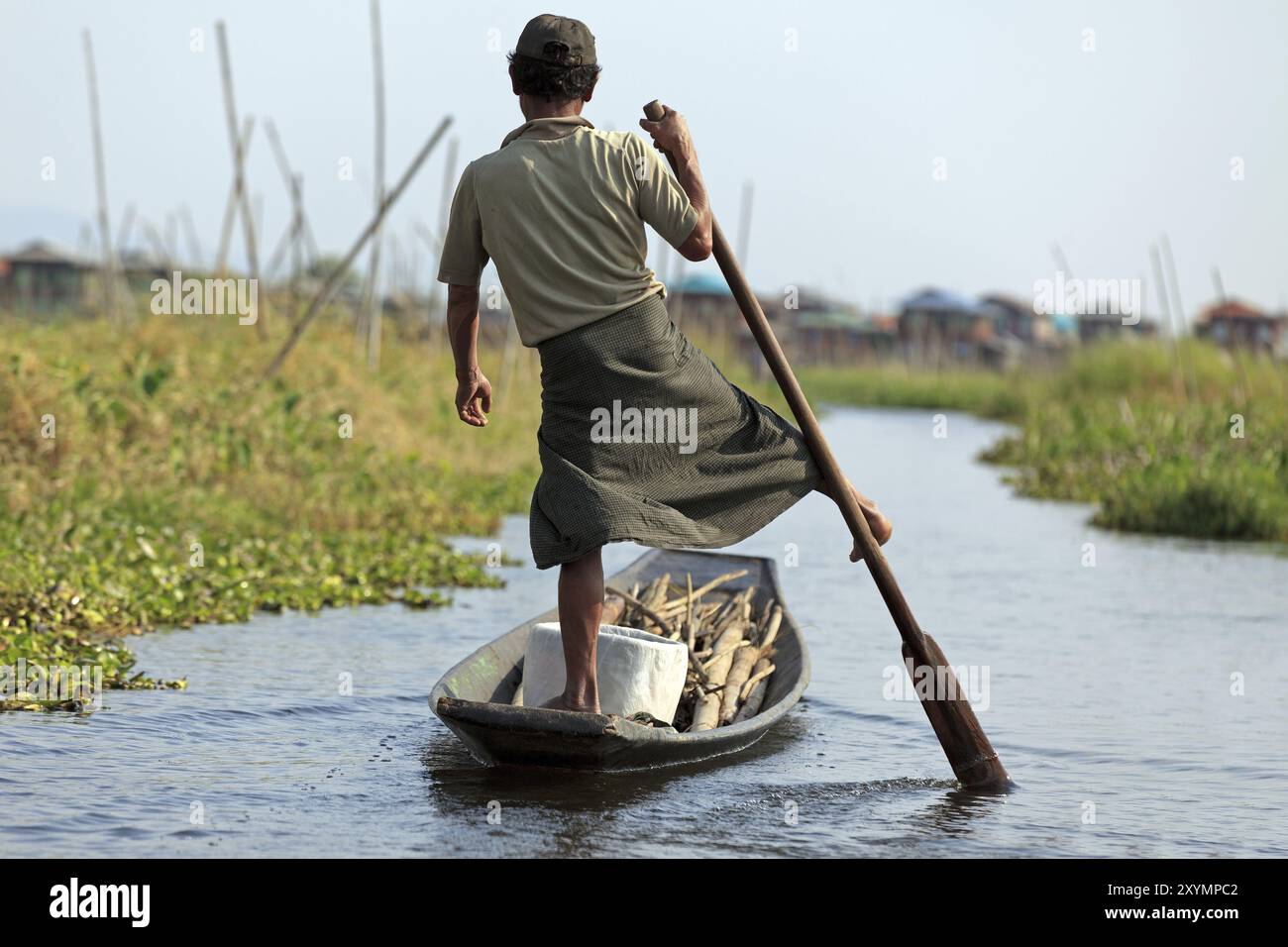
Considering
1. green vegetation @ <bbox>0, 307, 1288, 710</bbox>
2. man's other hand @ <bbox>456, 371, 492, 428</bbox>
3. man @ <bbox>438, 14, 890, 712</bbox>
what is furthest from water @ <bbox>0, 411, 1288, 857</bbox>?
man's other hand @ <bbox>456, 371, 492, 428</bbox>

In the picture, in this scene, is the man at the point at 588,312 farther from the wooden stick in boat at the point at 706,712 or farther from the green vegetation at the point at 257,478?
the green vegetation at the point at 257,478

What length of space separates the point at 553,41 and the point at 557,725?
200 centimetres

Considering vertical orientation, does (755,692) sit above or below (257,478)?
below

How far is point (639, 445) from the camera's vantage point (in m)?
4.92

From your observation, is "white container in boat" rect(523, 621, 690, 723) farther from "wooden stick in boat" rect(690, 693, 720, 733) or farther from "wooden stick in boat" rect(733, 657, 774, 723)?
"wooden stick in boat" rect(733, 657, 774, 723)

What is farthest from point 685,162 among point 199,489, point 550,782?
point 199,489

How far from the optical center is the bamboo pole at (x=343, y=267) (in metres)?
12.2

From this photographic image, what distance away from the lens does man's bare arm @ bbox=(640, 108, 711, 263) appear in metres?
4.88

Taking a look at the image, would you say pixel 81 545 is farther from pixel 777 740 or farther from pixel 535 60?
pixel 535 60

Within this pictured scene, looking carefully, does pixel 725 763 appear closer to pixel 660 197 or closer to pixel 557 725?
pixel 557 725

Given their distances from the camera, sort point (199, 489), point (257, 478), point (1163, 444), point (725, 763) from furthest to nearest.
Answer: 1. point (1163, 444)
2. point (257, 478)
3. point (199, 489)
4. point (725, 763)

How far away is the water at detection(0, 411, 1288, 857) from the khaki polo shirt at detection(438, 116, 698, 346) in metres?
1.49

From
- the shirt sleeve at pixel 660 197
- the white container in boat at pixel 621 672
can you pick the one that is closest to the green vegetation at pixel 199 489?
the white container in boat at pixel 621 672
